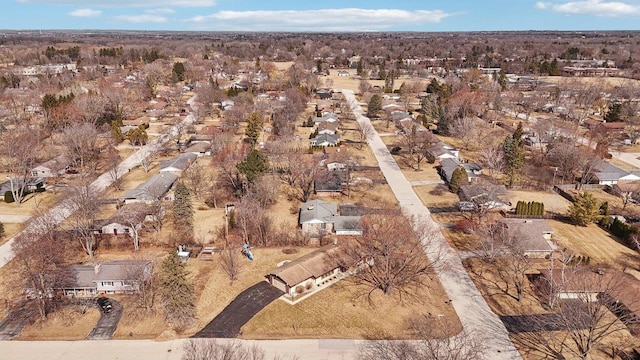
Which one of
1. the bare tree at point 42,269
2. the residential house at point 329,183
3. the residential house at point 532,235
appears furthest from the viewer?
the residential house at point 329,183

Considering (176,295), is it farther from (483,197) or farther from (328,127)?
(328,127)

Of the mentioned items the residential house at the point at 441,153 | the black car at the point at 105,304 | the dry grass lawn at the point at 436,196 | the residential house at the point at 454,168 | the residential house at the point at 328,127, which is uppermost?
the residential house at the point at 328,127

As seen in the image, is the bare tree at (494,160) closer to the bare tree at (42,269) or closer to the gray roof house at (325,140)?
the gray roof house at (325,140)

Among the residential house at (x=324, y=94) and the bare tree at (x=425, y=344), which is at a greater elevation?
the residential house at (x=324, y=94)

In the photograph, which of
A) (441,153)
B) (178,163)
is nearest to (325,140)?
(441,153)

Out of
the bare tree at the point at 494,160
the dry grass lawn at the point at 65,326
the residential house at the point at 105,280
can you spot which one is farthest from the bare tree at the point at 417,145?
the dry grass lawn at the point at 65,326

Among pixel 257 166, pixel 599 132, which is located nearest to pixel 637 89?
pixel 599 132
